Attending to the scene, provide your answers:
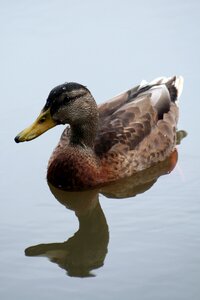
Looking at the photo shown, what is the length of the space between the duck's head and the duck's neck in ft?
0.17

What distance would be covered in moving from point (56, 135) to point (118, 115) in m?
0.96

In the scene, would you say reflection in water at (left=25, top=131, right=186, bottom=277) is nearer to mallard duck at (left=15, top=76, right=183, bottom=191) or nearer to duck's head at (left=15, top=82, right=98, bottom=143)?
mallard duck at (left=15, top=76, right=183, bottom=191)

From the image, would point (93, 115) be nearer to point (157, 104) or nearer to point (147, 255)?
point (157, 104)

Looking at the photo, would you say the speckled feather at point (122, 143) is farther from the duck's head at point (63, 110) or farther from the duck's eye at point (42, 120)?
the duck's eye at point (42, 120)

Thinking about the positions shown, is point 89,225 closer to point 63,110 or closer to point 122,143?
point 63,110

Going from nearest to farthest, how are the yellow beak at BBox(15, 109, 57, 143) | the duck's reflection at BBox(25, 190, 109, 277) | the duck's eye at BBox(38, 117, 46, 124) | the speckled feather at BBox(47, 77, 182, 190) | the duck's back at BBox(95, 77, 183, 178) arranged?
the duck's reflection at BBox(25, 190, 109, 277)
the yellow beak at BBox(15, 109, 57, 143)
the duck's eye at BBox(38, 117, 46, 124)
the speckled feather at BBox(47, 77, 182, 190)
the duck's back at BBox(95, 77, 183, 178)

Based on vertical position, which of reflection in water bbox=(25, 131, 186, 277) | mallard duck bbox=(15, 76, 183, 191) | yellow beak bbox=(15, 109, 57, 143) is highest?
Answer: yellow beak bbox=(15, 109, 57, 143)

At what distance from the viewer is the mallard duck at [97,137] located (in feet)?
27.6

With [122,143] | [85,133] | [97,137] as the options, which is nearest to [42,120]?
[85,133]

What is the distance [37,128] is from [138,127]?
4.88 feet

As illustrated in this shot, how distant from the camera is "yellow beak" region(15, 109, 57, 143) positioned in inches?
321

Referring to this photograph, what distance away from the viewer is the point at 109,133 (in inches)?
354

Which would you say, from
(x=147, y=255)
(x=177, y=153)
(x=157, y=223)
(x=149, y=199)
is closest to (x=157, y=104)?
(x=177, y=153)

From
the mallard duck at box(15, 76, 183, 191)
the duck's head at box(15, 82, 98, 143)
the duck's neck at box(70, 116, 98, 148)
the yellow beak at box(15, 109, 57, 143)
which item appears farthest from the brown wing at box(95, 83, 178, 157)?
the yellow beak at box(15, 109, 57, 143)
